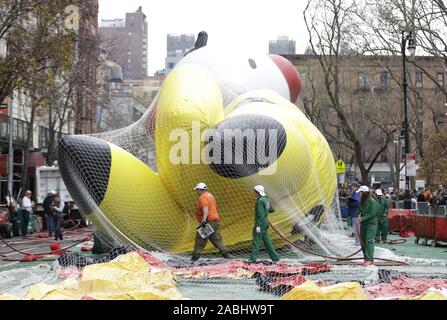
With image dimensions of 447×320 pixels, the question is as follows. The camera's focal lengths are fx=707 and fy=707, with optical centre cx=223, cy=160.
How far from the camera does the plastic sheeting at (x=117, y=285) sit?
21.4ft

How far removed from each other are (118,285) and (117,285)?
0.8 inches

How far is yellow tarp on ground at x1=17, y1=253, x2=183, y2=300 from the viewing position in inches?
257

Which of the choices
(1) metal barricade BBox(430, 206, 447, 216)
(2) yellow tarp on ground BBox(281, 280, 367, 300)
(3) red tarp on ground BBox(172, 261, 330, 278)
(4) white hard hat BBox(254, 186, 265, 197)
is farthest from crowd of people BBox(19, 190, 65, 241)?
(2) yellow tarp on ground BBox(281, 280, 367, 300)

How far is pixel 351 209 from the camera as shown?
78.1 ft

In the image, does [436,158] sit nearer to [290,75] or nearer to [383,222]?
[383,222]

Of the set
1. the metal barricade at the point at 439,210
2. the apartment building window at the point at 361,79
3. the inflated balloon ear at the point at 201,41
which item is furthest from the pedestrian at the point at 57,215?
the apartment building window at the point at 361,79

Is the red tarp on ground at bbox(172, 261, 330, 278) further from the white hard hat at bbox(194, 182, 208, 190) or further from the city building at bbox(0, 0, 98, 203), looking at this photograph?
the city building at bbox(0, 0, 98, 203)

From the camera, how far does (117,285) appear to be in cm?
825

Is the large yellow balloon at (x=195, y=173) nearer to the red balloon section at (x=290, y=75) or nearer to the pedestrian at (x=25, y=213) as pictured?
the red balloon section at (x=290, y=75)

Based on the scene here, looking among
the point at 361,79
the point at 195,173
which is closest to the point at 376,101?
the point at 361,79

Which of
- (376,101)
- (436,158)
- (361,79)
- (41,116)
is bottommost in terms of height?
(436,158)

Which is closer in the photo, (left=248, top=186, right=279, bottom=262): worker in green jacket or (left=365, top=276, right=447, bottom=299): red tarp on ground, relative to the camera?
(left=365, top=276, right=447, bottom=299): red tarp on ground
